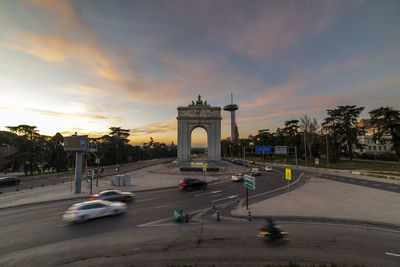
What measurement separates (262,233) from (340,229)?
5641 millimetres

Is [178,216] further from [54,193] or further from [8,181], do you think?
[8,181]

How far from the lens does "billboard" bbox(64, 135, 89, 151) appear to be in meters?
24.4

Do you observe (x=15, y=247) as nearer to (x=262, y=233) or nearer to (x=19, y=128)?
(x=262, y=233)

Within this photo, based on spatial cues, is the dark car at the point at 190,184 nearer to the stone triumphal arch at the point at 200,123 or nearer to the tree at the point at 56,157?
the stone triumphal arch at the point at 200,123

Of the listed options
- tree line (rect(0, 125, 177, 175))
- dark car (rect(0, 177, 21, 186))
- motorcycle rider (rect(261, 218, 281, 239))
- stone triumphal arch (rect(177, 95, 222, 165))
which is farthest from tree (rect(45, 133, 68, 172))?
motorcycle rider (rect(261, 218, 281, 239))

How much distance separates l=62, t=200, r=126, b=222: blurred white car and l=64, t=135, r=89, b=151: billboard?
13.6 m

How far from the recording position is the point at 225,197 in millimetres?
19984

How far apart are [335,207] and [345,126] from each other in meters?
75.4

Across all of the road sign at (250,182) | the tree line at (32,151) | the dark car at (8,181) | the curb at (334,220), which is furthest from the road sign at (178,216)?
the dark car at (8,181)

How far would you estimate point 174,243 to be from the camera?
952 cm

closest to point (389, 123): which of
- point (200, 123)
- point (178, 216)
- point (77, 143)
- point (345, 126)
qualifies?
point (345, 126)

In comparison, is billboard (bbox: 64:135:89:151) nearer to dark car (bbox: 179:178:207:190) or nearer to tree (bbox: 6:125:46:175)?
dark car (bbox: 179:178:207:190)

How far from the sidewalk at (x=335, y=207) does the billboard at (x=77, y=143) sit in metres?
23.0

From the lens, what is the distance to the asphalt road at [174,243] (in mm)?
8055
